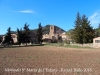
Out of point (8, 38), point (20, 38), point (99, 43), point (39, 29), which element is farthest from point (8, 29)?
point (99, 43)

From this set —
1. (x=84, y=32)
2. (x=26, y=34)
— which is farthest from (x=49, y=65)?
(x=26, y=34)

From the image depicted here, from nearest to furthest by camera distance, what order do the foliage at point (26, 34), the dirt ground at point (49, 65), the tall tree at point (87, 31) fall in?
the dirt ground at point (49, 65) → the tall tree at point (87, 31) → the foliage at point (26, 34)

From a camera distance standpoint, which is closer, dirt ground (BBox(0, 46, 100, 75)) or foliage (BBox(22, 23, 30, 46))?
dirt ground (BBox(0, 46, 100, 75))

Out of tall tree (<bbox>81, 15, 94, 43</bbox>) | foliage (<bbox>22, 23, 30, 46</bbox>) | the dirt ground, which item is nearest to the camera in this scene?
the dirt ground

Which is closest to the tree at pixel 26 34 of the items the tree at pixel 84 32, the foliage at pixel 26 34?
the foliage at pixel 26 34

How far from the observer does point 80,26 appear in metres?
64.8

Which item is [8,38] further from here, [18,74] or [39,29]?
[18,74]

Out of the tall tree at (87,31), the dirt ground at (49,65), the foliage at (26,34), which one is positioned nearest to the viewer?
the dirt ground at (49,65)

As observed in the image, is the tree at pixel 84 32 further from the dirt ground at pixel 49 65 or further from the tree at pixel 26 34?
the dirt ground at pixel 49 65

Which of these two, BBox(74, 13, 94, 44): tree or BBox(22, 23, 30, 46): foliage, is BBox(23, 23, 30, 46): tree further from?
BBox(74, 13, 94, 44): tree

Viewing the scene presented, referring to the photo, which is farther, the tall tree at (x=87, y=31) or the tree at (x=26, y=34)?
the tree at (x=26, y=34)

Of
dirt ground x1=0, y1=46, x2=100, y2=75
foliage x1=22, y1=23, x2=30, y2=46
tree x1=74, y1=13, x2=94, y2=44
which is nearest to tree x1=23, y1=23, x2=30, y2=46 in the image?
foliage x1=22, y1=23, x2=30, y2=46

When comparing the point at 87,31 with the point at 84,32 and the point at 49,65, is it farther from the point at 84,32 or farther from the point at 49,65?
the point at 49,65

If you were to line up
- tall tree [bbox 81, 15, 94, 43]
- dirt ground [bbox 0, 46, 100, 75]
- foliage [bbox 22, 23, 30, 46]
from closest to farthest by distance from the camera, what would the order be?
dirt ground [bbox 0, 46, 100, 75] < tall tree [bbox 81, 15, 94, 43] < foliage [bbox 22, 23, 30, 46]
